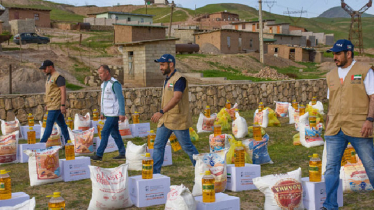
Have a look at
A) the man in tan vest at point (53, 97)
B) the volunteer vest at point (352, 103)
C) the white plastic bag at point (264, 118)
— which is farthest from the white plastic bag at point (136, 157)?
the white plastic bag at point (264, 118)

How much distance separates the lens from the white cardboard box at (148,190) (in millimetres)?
5203

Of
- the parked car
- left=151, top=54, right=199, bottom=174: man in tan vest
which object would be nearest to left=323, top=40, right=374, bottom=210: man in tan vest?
left=151, top=54, right=199, bottom=174: man in tan vest

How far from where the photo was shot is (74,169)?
6.52 m

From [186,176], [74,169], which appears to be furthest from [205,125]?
[74,169]

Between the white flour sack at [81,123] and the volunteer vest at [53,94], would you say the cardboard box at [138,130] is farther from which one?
the volunteer vest at [53,94]

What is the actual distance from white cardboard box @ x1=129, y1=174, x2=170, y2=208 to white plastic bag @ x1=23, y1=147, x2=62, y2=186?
1545 millimetres

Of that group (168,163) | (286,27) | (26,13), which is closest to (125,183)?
(168,163)

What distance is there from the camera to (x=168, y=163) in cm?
748

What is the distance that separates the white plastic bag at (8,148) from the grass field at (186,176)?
0.17 m

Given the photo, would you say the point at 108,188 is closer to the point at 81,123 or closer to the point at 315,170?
the point at 315,170

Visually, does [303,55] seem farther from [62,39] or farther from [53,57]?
[53,57]

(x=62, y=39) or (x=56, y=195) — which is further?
(x=62, y=39)

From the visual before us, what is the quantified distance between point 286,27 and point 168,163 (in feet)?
208

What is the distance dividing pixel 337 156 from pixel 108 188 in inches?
94.4
